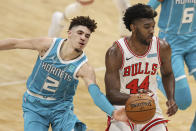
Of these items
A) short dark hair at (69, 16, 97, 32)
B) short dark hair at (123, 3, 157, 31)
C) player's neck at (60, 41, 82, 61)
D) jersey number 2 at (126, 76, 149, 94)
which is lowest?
jersey number 2 at (126, 76, 149, 94)

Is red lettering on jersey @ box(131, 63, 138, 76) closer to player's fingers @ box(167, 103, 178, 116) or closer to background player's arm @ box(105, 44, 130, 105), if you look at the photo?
background player's arm @ box(105, 44, 130, 105)

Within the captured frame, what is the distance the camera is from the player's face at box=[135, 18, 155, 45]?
5.07 metres

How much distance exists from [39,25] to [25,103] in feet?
23.0

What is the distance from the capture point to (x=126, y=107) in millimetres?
4816

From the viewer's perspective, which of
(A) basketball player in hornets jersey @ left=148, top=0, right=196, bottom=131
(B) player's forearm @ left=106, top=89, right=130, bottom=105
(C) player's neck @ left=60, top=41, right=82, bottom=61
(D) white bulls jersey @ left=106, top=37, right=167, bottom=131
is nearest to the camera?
(B) player's forearm @ left=106, top=89, right=130, bottom=105

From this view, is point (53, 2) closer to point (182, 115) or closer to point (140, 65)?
point (182, 115)

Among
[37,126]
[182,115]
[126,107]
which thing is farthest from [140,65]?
[182,115]

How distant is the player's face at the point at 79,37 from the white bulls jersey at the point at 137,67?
14.2 inches

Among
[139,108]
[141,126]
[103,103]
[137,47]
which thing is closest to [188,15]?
[137,47]

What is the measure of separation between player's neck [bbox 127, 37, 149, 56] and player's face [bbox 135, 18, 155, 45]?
7 centimetres

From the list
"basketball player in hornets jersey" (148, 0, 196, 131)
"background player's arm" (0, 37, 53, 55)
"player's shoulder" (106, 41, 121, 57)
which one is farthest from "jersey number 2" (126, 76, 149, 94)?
"basketball player in hornets jersey" (148, 0, 196, 131)

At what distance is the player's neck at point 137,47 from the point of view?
5219mm

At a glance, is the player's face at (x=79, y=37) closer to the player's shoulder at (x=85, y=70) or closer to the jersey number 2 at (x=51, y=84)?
the player's shoulder at (x=85, y=70)

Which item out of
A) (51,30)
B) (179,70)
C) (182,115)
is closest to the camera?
(179,70)
